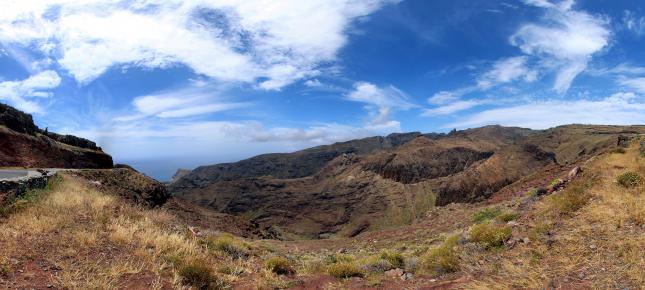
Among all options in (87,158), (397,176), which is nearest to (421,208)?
(397,176)

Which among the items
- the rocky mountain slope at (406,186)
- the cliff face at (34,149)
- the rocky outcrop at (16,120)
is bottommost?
the rocky mountain slope at (406,186)

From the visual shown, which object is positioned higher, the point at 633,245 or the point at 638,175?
the point at 638,175

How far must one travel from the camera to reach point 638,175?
1241 cm

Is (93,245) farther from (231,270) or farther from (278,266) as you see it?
(278,266)

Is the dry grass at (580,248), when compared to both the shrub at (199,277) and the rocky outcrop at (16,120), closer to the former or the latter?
the shrub at (199,277)

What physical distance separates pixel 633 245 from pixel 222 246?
11436 mm

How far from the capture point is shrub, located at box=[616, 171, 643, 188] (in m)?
12.2

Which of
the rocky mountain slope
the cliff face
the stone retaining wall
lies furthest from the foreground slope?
the rocky mountain slope

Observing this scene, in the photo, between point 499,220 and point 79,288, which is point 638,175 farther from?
point 79,288

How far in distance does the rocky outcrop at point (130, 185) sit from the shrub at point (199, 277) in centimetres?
2183

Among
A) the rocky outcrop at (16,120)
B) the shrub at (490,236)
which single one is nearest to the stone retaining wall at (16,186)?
the shrub at (490,236)

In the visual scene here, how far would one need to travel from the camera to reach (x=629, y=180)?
1243cm

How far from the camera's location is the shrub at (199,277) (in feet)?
30.3

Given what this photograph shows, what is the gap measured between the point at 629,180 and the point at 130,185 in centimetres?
3495
